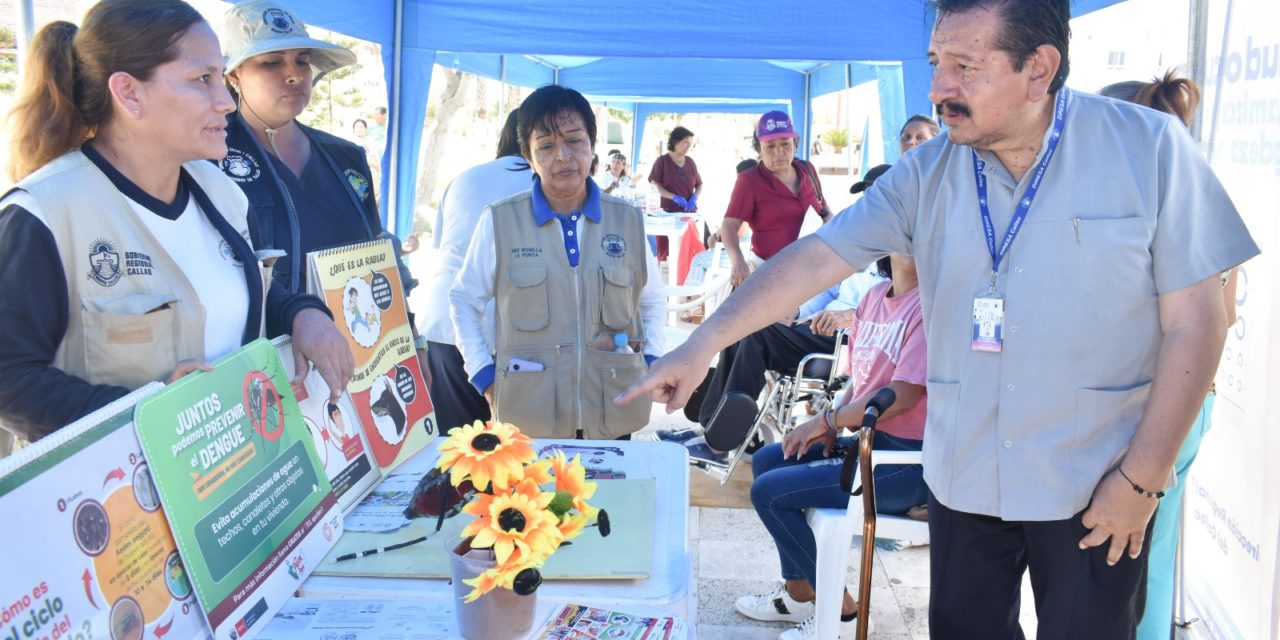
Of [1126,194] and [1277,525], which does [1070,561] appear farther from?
[1277,525]

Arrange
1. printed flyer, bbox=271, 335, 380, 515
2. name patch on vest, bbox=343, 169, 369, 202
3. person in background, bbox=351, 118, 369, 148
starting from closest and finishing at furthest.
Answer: printed flyer, bbox=271, 335, 380, 515
name patch on vest, bbox=343, 169, 369, 202
person in background, bbox=351, 118, 369, 148

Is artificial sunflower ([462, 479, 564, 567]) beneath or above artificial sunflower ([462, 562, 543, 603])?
above

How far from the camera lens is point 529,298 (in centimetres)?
238

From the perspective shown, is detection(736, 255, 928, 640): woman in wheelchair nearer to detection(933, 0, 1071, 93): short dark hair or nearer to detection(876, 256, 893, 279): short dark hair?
detection(876, 256, 893, 279): short dark hair

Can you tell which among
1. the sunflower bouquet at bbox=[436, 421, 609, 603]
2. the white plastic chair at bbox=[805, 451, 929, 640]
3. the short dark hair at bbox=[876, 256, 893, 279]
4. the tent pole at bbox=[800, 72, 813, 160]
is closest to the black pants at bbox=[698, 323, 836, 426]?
the short dark hair at bbox=[876, 256, 893, 279]

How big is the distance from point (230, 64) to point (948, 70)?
5.32 ft

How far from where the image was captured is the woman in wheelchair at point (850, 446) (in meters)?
2.50

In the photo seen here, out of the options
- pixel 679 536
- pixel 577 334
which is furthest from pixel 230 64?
pixel 679 536

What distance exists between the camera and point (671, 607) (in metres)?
1.20

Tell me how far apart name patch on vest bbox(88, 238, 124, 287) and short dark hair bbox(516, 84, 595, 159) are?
4.38 feet

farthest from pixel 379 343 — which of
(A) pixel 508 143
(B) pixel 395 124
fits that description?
(B) pixel 395 124

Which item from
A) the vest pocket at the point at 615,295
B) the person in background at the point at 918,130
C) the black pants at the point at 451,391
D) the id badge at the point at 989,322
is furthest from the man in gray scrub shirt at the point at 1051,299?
the person in background at the point at 918,130

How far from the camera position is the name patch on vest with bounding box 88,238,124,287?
3.95 feet

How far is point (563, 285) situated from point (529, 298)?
10 cm
